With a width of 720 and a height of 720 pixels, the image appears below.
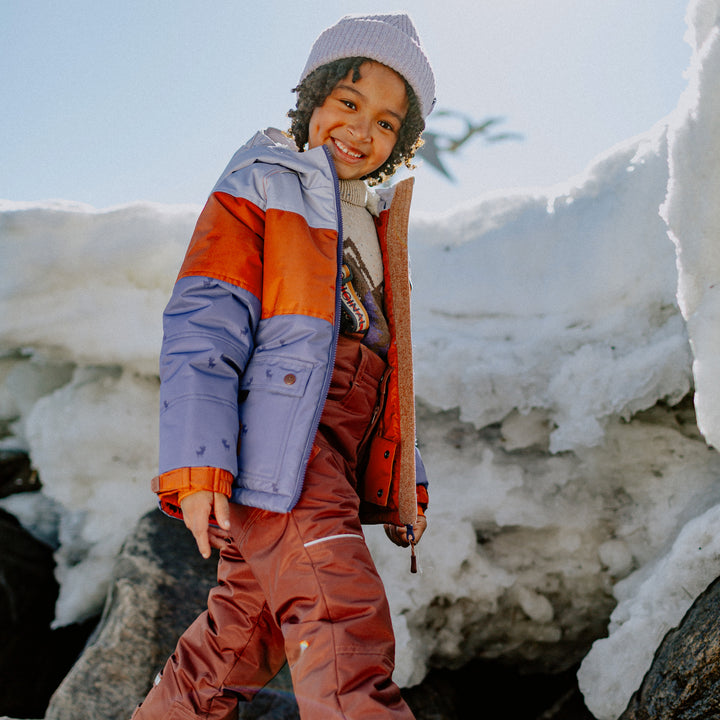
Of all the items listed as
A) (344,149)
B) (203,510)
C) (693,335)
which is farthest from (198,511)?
(693,335)

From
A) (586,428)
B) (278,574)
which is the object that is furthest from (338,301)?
(586,428)

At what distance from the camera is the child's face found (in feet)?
5.02

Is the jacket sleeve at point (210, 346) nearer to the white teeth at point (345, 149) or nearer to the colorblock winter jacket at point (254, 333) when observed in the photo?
the colorblock winter jacket at point (254, 333)

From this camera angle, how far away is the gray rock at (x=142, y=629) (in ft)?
6.41

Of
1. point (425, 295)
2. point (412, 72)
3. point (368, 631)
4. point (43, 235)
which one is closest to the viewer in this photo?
point (368, 631)

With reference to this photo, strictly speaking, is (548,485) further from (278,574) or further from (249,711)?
(278,574)

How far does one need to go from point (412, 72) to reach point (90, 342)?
69.8 inches

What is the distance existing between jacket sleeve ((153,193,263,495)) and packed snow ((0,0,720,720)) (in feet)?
3.96

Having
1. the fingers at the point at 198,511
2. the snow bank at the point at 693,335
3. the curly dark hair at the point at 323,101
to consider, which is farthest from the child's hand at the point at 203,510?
the snow bank at the point at 693,335

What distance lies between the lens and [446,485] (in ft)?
8.01

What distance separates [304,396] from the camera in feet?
4.10

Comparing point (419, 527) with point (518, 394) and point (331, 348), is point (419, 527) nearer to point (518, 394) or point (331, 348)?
point (331, 348)

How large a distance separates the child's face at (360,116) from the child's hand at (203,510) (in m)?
0.83

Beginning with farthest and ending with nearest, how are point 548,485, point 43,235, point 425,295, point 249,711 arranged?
point 425,295
point 43,235
point 548,485
point 249,711
